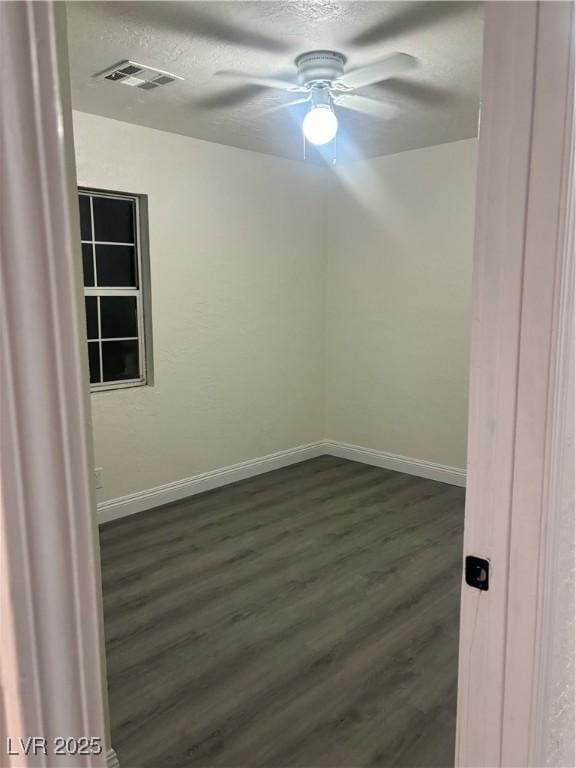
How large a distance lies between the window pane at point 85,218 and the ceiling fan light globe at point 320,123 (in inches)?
64.7

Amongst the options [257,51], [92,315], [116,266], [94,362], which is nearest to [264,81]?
[257,51]

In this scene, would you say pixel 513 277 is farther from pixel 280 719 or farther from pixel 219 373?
pixel 219 373

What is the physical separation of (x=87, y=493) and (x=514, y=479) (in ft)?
2.43

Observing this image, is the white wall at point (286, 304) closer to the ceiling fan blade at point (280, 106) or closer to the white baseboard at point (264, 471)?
the white baseboard at point (264, 471)

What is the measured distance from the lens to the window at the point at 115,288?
387cm

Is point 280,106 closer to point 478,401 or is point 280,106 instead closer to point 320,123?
→ point 320,123

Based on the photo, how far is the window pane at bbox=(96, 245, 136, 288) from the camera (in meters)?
3.93

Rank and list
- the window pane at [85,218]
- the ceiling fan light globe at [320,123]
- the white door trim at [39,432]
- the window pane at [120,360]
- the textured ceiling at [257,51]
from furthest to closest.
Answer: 1. the window pane at [120,360]
2. the window pane at [85,218]
3. the ceiling fan light globe at [320,123]
4. the textured ceiling at [257,51]
5. the white door trim at [39,432]

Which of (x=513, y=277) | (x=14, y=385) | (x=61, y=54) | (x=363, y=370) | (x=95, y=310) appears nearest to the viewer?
(x=14, y=385)

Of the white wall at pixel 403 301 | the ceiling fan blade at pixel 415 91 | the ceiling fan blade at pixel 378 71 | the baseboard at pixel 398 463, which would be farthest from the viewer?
the baseboard at pixel 398 463

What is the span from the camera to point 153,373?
417cm

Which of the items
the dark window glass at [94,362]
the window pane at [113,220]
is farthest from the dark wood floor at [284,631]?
the window pane at [113,220]

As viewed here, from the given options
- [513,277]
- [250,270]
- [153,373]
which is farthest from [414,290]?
[513,277]

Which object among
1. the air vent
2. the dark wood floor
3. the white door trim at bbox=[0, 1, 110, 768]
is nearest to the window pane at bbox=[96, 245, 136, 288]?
the air vent
